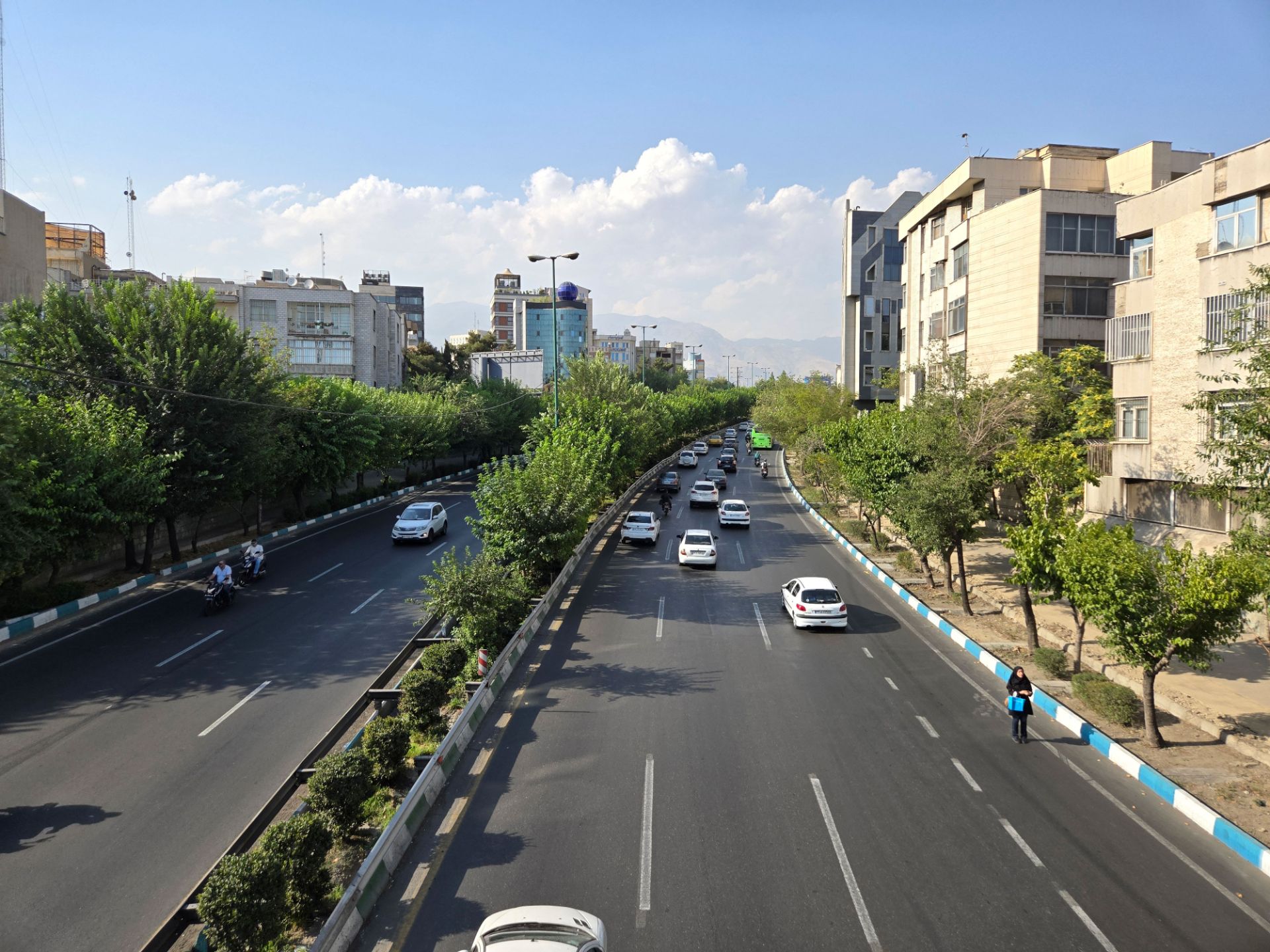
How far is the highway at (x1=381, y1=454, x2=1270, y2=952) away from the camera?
8695mm

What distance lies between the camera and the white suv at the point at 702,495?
155ft

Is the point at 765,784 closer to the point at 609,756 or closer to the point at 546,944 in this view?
the point at 609,756

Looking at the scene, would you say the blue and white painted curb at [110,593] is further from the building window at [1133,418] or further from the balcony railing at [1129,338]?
the balcony railing at [1129,338]

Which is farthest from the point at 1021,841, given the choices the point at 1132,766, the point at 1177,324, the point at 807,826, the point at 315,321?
the point at 315,321

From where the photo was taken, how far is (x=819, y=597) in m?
21.4

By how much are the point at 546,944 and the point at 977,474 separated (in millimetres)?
18941

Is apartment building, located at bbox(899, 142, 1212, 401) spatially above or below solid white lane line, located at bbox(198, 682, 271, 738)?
above

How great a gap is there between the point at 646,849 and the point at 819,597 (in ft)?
40.4

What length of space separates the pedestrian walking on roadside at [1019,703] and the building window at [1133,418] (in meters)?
12.0

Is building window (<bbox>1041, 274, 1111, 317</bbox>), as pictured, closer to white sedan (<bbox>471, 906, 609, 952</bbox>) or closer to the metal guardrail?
the metal guardrail

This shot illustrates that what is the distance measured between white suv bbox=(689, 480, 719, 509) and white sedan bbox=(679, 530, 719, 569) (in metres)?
16.8

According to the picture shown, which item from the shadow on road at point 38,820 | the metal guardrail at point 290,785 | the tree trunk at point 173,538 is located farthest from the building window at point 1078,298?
the tree trunk at point 173,538

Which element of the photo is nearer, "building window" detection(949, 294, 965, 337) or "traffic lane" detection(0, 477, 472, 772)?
"traffic lane" detection(0, 477, 472, 772)

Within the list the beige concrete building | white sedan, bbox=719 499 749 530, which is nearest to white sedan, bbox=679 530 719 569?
white sedan, bbox=719 499 749 530
